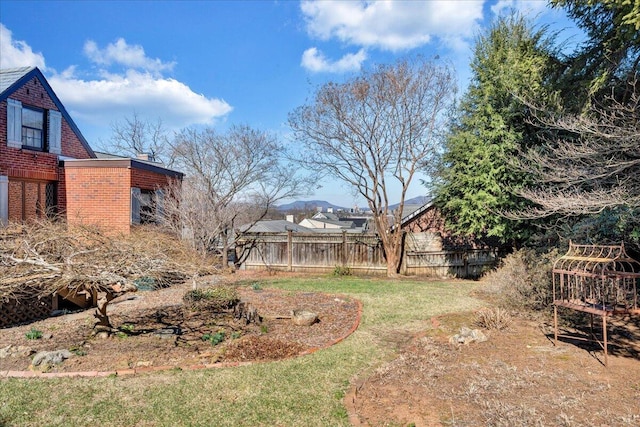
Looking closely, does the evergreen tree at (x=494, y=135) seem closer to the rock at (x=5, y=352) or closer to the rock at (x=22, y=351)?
the rock at (x=22, y=351)

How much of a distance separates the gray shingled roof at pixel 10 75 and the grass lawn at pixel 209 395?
1157 cm

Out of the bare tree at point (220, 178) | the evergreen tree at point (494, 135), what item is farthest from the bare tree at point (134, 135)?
the evergreen tree at point (494, 135)

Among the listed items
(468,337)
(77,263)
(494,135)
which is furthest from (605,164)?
(77,263)

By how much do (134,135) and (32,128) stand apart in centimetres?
1889

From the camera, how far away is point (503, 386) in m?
4.31

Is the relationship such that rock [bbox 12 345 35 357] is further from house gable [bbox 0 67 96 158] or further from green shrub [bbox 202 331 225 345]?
house gable [bbox 0 67 96 158]

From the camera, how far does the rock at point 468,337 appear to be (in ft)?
19.6

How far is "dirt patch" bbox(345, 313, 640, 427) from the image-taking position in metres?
3.62

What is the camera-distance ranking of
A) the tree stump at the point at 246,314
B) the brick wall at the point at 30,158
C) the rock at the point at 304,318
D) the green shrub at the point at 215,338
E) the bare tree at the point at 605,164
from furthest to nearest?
the brick wall at the point at 30,158, the tree stump at the point at 246,314, the rock at the point at 304,318, the bare tree at the point at 605,164, the green shrub at the point at 215,338

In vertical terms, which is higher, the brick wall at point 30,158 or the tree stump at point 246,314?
the brick wall at point 30,158

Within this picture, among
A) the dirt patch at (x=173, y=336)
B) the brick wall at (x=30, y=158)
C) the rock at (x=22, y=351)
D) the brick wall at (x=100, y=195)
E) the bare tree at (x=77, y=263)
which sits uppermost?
the brick wall at (x=30, y=158)

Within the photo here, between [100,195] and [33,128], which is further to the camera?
[100,195]

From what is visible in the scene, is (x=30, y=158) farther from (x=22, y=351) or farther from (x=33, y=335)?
(x=22, y=351)

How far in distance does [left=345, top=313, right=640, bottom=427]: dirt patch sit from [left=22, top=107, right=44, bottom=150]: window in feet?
45.9
